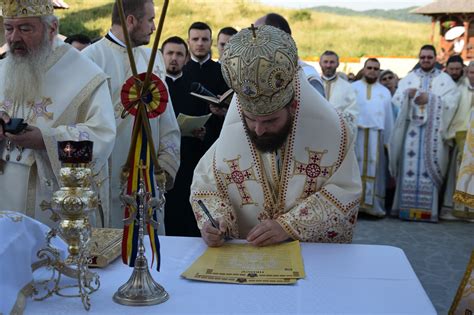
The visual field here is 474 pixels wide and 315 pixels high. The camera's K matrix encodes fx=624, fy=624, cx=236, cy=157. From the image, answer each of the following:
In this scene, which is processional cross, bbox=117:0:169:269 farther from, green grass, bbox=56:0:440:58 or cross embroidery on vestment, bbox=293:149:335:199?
green grass, bbox=56:0:440:58

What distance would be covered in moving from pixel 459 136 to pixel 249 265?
589cm

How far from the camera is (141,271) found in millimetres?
1753

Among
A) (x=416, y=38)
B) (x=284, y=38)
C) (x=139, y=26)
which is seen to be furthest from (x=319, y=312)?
(x=416, y=38)

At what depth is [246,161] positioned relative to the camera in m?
2.56

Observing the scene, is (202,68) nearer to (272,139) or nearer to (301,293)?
(272,139)

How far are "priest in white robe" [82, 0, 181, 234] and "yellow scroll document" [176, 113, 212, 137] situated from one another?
41cm

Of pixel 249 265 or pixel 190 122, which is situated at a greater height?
pixel 190 122

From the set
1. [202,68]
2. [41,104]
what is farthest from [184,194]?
[41,104]

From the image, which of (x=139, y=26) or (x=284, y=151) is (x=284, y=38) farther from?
(x=139, y=26)

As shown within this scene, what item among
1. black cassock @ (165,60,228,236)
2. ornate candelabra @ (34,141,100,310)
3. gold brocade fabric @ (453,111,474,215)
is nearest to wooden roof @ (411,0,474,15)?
black cassock @ (165,60,228,236)

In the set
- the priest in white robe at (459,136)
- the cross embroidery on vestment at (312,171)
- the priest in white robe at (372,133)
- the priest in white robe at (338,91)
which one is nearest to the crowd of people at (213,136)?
the cross embroidery on vestment at (312,171)

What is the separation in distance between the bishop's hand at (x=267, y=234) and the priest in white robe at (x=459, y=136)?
5513 millimetres

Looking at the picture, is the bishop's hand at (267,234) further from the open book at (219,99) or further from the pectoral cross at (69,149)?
the open book at (219,99)

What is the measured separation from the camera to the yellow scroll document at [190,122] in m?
4.16
